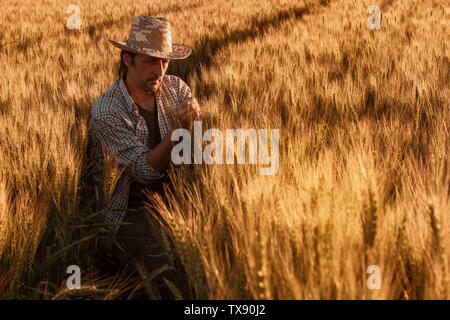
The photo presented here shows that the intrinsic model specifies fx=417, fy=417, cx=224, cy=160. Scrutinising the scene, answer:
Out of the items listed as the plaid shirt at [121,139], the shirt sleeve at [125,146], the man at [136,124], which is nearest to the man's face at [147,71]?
the man at [136,124]

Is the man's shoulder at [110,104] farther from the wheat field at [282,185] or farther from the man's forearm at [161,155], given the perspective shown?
the man's forearm at [161,155]

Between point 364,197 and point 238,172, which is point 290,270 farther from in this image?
point 238,172

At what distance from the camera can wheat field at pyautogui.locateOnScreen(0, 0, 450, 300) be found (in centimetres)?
98

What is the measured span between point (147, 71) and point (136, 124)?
31 cm

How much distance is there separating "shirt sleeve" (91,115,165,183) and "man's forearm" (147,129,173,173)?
0.03 m

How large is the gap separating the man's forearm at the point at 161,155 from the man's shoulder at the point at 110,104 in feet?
1.04

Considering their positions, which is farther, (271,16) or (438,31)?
(271,16)

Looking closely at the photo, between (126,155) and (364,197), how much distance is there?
4.78ft

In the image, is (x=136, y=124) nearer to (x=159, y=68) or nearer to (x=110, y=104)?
(x=110, y=104)

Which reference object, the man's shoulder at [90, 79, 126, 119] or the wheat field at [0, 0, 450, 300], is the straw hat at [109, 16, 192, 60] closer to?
the man's shoulder at [90, 79, 126, 119]

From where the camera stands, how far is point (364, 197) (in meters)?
1.07

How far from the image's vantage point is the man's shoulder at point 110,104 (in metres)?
2.24
